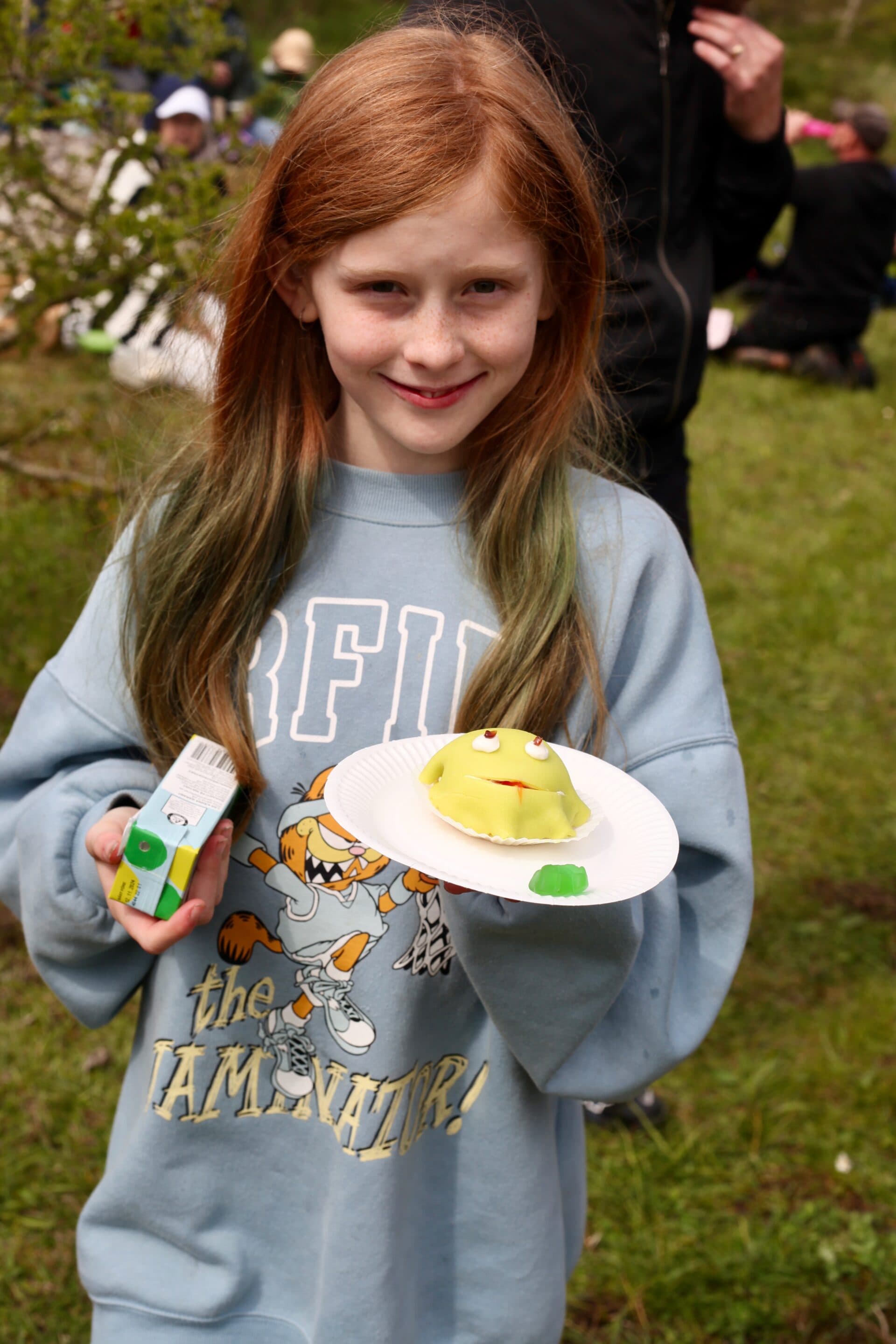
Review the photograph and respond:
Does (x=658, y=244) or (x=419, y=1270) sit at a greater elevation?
(x=658, y=244)

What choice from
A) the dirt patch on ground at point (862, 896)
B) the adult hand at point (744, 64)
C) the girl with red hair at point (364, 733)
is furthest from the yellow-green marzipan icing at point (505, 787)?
the dirt patch on ground at point (862, 896)

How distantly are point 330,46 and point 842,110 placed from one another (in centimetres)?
933

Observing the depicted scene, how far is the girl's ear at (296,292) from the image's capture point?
5.16 ft

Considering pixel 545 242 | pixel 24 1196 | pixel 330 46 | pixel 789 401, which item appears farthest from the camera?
pixel 330 46

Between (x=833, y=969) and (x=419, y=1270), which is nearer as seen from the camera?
(x=419, y=1270)

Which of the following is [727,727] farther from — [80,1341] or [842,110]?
[842,110]

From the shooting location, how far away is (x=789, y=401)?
8297 mm

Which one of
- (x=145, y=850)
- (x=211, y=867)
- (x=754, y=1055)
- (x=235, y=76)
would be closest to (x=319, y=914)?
(x=211, y=867)

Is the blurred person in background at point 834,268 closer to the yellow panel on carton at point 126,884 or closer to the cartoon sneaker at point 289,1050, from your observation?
the cartoon sneaker at point 289,1050

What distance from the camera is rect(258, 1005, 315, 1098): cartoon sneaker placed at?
1635 millimetres

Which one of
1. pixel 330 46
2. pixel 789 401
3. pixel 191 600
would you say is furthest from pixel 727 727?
pixel 330 46

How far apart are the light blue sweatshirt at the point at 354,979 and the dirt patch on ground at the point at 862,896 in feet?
7.69

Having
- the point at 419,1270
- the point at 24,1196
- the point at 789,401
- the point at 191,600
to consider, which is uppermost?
the point at 191,600

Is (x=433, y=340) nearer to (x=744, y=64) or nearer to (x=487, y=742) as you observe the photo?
(x=487, y=742)
